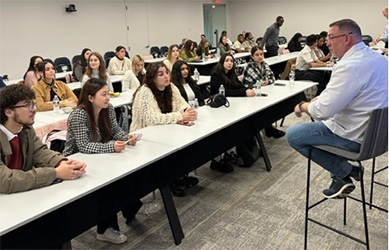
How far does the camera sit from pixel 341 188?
2.07 m

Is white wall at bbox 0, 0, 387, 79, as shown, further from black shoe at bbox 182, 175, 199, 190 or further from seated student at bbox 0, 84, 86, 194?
seated student at bbox 0, 84, 86, 194

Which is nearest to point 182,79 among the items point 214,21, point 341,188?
point 341,188

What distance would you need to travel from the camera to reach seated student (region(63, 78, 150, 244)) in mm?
2242

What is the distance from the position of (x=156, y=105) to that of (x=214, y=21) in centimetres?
1154

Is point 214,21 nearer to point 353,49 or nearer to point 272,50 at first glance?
point 272,50

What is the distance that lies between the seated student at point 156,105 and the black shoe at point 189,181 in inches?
26.8

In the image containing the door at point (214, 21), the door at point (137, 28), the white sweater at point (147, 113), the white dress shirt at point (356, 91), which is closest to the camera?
the white dress shirt at point (356, 91)

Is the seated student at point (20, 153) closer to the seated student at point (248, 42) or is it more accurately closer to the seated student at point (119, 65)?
the seated student at point (119, 65)

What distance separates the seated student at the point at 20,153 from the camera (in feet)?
5.45

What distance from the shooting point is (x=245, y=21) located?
13727mm

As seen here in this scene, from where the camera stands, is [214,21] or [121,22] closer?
[121,22]

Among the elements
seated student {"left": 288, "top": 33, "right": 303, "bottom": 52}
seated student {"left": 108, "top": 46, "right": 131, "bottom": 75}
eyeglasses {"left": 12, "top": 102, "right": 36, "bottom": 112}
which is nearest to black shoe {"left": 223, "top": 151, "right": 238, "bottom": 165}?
eyeglasses {"left": 12, "top": 102, "right": 36, "bottom": 112}

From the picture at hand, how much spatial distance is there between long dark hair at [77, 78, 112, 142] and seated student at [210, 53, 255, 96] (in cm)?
171

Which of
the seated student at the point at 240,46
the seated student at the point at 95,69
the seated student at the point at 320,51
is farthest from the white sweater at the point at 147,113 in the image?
the seated student at the point at 240,46
